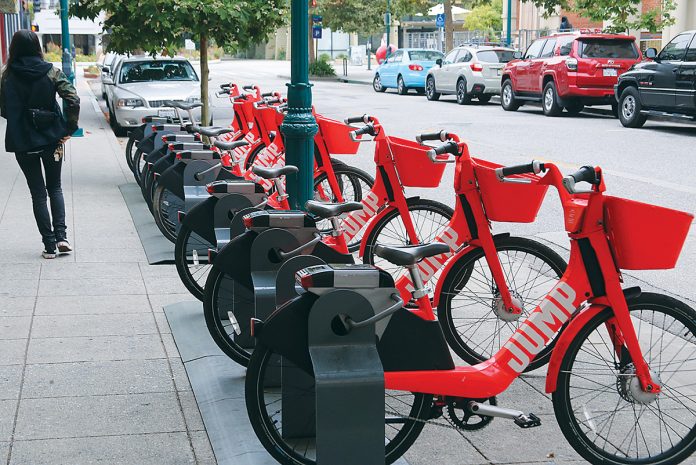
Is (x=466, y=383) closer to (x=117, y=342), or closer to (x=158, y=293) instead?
(x=117, y=342)

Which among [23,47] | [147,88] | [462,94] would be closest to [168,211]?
[23,47]

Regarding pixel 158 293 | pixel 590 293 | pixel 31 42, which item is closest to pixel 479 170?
pixel 590 293

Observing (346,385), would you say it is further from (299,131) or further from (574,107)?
(574,107)

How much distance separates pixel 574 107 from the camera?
2453 centimetres

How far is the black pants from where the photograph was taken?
27.7ft

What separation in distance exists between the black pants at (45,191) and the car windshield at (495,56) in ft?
70.5

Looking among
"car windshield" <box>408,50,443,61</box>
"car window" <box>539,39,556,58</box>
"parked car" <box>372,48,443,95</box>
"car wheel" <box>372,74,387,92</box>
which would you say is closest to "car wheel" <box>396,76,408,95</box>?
"parked car" <box>372,48,443,95</box>

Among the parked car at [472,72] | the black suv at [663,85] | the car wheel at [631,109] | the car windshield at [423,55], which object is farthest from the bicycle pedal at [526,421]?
the car windshield at [423,55]

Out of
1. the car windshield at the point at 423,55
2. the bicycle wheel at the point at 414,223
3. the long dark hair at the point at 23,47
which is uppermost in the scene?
the long dark hair at the point at 23,47

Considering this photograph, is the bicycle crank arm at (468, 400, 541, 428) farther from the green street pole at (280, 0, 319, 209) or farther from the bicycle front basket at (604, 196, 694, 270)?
the green street pole at (280, 0, 319, 209)

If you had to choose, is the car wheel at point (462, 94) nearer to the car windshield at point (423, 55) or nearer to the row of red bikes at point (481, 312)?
the car windshield at point (423, 55)

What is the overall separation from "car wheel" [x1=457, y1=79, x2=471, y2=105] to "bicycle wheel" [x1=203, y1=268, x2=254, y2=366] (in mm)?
23901

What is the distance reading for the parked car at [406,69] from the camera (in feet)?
111

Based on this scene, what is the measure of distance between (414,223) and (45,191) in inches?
138
